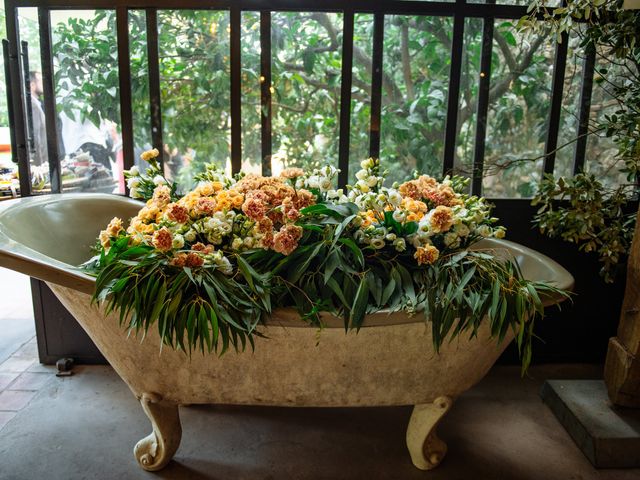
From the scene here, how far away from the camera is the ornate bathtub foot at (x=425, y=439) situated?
1.67 metres

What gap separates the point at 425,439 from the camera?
1.72m

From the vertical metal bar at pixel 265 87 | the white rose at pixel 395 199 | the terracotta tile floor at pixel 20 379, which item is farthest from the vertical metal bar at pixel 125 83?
the white rose at pixel 395 199

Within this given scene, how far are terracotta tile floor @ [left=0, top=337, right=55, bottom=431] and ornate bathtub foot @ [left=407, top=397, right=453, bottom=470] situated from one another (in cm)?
146

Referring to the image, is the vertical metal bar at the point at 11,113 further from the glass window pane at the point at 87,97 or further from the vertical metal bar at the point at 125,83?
the vertical metal bar at the point at 125,83

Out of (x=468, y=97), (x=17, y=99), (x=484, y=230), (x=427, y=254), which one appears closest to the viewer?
(x=427, y=254)

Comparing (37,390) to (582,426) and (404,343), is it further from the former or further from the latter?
(582,426)

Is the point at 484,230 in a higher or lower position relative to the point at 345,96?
lower

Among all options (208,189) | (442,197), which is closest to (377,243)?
(442,197)

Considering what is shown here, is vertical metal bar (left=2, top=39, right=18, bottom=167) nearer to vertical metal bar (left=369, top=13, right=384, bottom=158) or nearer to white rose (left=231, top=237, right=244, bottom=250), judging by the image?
white rose (left=231, top=237, right=244, bottom=250)

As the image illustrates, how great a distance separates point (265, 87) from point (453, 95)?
0.77 meters

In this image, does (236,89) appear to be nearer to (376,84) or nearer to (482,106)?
(376,84)

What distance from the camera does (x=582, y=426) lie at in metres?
1.88

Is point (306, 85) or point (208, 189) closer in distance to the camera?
point (208, 189)

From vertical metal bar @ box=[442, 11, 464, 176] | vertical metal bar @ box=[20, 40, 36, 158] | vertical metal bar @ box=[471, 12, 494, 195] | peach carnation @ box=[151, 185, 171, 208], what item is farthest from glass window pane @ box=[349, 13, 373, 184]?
vertical metal bar @ box=[20, 40, 36, 158]
